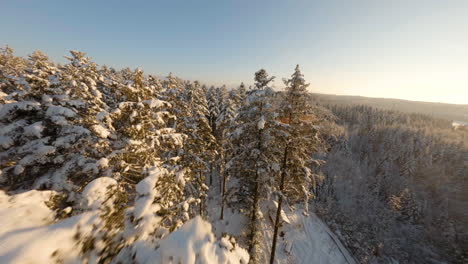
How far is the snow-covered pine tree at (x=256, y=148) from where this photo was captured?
29.2ft

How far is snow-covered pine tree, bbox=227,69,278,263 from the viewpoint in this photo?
8906mm

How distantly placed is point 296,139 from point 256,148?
230 centimetres

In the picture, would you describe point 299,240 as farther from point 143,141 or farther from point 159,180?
Answer: point 143,141

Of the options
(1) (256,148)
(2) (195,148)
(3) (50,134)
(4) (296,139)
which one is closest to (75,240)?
(1) (256,148)

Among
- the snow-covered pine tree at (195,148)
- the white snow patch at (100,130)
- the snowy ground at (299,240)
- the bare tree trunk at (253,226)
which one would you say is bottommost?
the snowy ground at (299,240)

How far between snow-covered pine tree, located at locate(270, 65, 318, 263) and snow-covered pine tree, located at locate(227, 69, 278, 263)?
87 centimetres

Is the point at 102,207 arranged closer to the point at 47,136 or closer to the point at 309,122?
the point at 47,136

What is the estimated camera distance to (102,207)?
3416 mm

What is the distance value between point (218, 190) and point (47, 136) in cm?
2291

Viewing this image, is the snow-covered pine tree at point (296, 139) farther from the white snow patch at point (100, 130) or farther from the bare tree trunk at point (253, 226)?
the white snow patch at point (100, 130)

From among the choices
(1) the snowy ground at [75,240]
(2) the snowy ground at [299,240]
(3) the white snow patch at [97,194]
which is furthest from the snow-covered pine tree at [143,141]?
(2) the snowy ground at [299,240]

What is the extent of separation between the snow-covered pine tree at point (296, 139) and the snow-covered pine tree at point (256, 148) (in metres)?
0.87

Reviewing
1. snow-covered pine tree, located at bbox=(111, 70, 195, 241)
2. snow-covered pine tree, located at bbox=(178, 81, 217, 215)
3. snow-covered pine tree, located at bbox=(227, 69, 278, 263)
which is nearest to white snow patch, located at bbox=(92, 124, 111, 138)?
snow-covered pine tree, located at bbox=(111, 70, 195, 241)

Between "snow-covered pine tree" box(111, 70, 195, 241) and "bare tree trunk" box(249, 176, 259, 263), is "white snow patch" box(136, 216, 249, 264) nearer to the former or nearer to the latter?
"snow-covered pine tree" box(111, 70, 195, 241)
